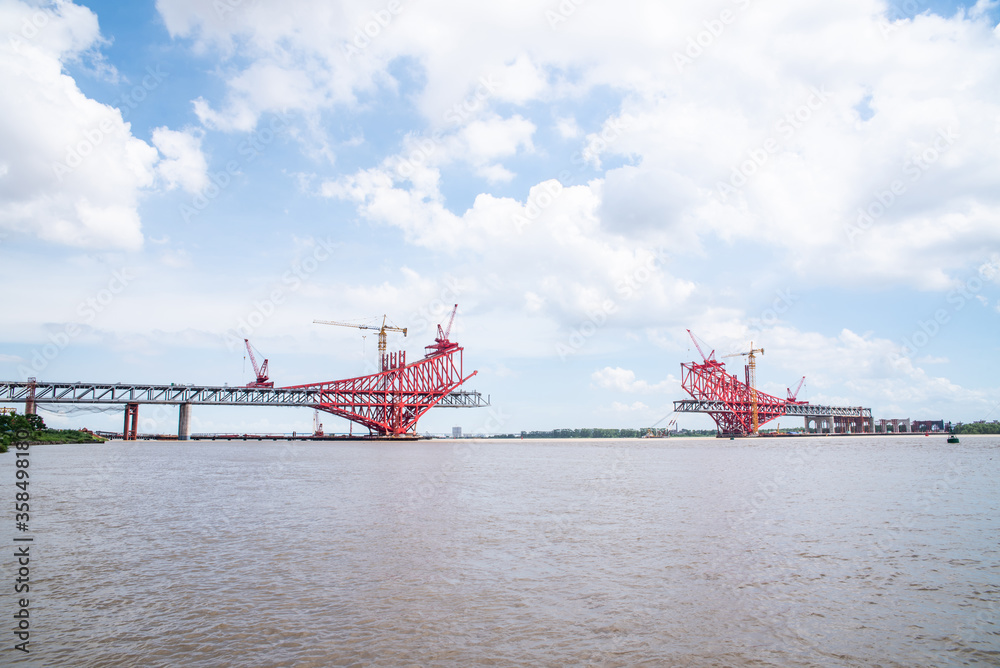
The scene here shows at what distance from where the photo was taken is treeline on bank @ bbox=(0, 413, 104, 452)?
54.8 m

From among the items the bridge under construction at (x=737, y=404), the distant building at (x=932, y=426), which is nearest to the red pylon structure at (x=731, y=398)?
the bridge under construction at (x=737, y=404)

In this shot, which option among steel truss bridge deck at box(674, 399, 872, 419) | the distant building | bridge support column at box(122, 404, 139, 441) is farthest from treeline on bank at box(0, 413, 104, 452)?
the distant building

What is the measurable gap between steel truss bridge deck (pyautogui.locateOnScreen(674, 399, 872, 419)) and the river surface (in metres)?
122

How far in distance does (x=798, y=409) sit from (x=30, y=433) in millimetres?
170439

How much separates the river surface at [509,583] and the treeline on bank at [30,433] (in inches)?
1582

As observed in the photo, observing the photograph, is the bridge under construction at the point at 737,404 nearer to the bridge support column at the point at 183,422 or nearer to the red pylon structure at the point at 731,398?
the red pylon structure at the point at 731,398

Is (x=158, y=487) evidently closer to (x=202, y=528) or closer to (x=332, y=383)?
(x=202, y=528)

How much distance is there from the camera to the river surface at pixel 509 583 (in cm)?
741

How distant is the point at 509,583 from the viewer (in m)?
10.3

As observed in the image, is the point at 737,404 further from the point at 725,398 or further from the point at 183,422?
the point at 183,422

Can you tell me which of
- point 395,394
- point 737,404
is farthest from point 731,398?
point 395,394

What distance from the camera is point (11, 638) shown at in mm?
7629

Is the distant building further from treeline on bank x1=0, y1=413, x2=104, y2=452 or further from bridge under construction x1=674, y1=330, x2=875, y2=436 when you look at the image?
treeline on bank x1=0, y1=413, x2=104, y2=452

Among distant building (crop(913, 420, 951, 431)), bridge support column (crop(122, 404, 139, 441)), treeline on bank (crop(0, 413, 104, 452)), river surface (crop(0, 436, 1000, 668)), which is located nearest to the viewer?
river surface (crop(0, 436, 1000, 668))
